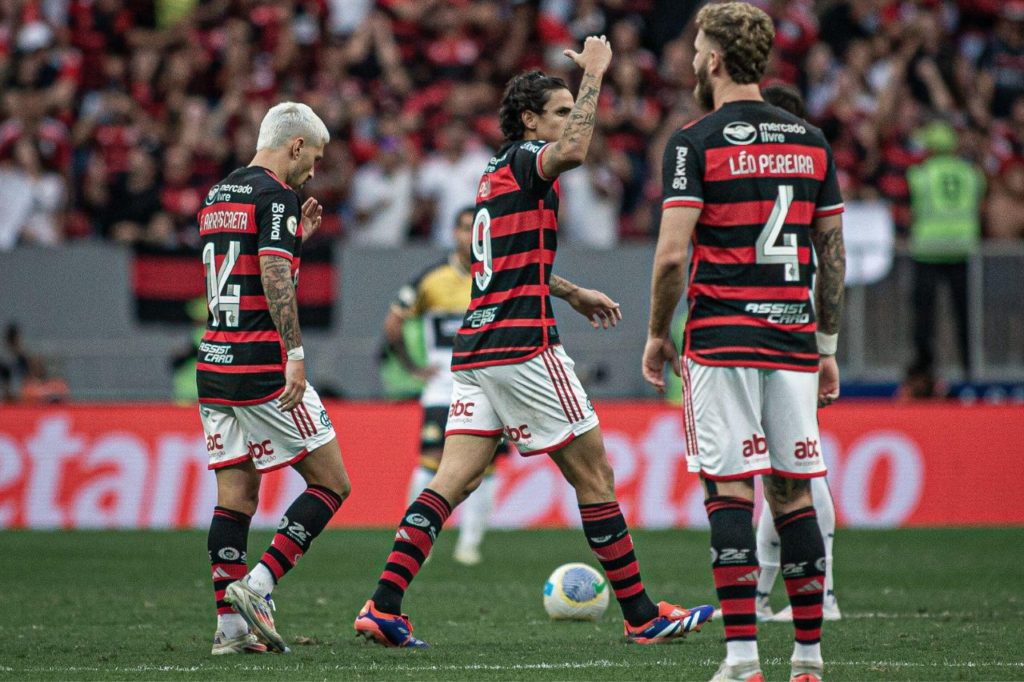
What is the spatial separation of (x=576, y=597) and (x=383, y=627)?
1584mm

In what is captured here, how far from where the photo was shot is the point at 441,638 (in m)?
8.02

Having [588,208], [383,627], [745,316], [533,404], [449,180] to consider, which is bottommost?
[383,627]

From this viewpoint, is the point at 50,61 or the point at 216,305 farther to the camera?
the point at 50,61

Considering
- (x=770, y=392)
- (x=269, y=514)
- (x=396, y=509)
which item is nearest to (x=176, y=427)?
(x=269, y=514)

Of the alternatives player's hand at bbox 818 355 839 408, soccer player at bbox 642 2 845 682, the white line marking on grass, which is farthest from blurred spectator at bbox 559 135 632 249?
soccer player at bbox 642 2 845 682

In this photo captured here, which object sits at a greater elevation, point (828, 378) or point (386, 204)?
point (386, 204)

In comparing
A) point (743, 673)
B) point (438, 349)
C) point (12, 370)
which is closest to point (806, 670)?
point (743, 673)

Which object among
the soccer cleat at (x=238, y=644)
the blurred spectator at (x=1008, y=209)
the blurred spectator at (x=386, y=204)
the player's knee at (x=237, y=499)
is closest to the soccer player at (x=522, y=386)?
the soccer cleat at (x=238, y=644)

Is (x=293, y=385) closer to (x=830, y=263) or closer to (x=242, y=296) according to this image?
(x=242, y=296)

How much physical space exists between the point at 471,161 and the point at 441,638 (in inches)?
414

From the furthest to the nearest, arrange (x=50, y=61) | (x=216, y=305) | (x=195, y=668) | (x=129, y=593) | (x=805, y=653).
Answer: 1. (x=50, y=61)
2. (x=129, y=593)
3. (x=216, y=305)
4. (x=195, y=668)
5. (x=805, y=653)

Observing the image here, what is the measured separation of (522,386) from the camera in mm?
7488

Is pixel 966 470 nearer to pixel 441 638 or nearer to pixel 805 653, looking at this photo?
pixel 441 638

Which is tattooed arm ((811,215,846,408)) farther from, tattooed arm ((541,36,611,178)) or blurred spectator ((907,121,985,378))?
blurred spectator ((907,121,985,378))
